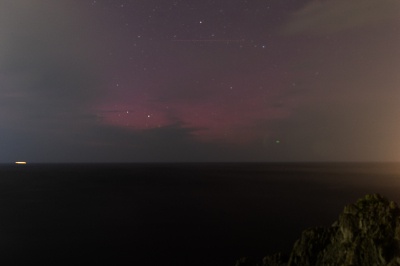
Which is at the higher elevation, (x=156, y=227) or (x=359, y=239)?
(x=359, y=239)

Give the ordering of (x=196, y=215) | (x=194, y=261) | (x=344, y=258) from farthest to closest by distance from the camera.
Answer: (x=196, y=215), (x=194, y=261), (x=344, y=258)

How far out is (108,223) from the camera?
68.0 m

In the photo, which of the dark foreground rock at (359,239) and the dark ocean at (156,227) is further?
the dark ocean at (156,227)

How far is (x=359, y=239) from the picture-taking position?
1781 centimetres

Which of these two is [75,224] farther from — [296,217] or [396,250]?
[396,250]

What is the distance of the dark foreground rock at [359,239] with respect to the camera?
55.8ft

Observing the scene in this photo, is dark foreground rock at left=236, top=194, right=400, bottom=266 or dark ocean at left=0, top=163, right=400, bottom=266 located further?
dark ocean at left=0, top=163, right=400, bottom=266

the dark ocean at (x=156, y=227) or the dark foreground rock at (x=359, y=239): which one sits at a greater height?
the dark foreground rock at (x=359, y=239)

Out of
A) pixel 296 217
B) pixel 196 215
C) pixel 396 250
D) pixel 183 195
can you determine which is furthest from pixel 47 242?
pixel 183 195

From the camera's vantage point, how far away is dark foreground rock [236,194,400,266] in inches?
669

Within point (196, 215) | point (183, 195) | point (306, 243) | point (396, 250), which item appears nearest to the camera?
point (396, 250)

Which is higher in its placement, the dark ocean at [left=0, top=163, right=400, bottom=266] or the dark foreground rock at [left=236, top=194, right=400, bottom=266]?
the dark foreground rock at [left=236, top=194, right=400, bottom=266]

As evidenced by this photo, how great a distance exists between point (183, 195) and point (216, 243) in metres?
62.1

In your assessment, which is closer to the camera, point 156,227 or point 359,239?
point 359,239
